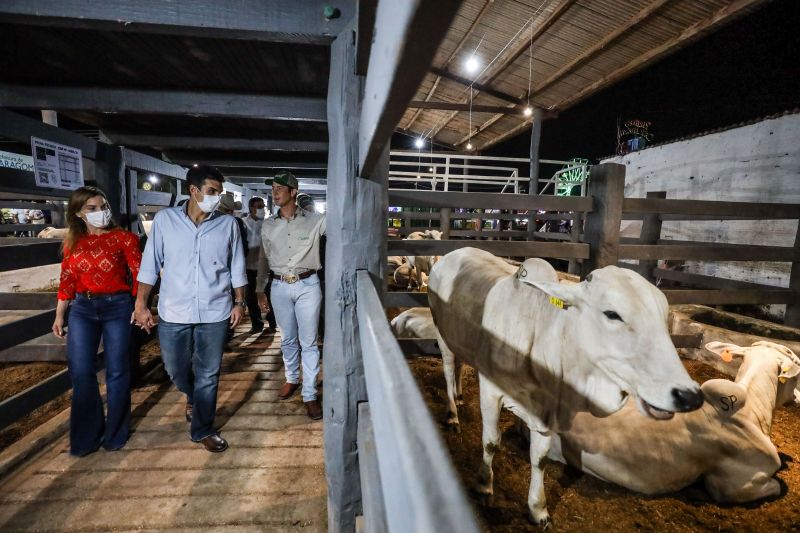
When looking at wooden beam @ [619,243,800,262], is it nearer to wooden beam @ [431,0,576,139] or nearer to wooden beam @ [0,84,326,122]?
wooden beam @ [0,84,326,122]

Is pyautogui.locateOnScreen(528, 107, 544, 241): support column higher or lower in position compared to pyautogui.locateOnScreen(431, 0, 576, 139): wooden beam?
lower

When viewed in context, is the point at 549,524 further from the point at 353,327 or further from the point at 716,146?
the point at 716,146

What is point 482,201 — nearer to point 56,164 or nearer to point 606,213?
point 606,213

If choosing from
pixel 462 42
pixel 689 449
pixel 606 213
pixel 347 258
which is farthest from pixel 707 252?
pixel 462 42

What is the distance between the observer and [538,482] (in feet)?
7.21

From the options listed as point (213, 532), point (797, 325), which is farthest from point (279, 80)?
point (797, 325)

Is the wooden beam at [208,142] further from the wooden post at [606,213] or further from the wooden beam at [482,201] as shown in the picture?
the wooden post at [606,213]

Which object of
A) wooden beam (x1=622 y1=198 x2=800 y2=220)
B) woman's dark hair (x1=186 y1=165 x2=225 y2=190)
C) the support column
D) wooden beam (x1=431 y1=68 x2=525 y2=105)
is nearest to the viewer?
woman's dark hair (x1=186 y1=165 x2=225 y2=190)

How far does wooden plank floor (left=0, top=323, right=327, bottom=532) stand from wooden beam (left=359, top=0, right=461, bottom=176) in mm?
2325

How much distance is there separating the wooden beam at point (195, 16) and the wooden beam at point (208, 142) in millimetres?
2832

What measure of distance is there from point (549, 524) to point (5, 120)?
4166 millimetres

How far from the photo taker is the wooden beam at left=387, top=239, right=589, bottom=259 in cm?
304

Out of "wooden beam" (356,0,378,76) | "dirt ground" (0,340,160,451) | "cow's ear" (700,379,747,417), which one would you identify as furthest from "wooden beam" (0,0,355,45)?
"cow's ear" (700,379,747,417)

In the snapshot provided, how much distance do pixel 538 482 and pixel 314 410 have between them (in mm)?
1763
